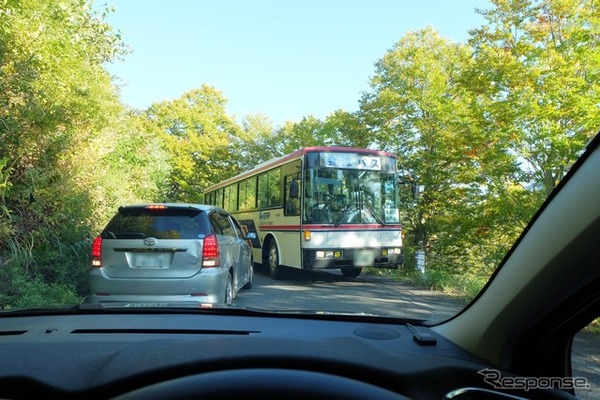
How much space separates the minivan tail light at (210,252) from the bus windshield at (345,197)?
4.96 meters

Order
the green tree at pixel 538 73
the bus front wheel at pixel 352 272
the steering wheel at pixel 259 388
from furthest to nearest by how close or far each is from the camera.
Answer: the bus front wheel at pixel 352 272 < the green tree at pixel 538 73 < the steering wheel at pixel 259 388

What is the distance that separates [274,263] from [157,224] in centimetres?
691

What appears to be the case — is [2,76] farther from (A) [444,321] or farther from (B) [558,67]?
(B) [558,67]

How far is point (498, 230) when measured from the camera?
7.64m

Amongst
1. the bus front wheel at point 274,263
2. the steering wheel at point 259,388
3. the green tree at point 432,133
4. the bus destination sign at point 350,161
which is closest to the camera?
the steering wheel at point 259,388

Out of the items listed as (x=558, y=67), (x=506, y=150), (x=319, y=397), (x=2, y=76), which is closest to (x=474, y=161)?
(x=506, y=150)

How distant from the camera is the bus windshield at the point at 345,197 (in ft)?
37.9

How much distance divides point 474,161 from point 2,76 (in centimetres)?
1036

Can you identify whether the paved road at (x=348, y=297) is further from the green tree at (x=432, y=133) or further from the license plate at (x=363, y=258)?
the green tree at (x=432, y=133)

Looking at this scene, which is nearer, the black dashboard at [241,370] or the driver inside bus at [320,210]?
the black dashboard at [241,370]

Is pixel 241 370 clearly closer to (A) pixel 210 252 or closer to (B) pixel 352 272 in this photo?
(A) pixel 210 252

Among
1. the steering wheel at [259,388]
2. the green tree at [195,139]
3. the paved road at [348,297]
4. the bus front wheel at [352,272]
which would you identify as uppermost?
the green tree at [195,139]

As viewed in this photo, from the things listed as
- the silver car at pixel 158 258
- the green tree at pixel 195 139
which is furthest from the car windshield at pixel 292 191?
the green tree at pixel 195 139

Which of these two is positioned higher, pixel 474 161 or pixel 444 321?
pixel 474 161
